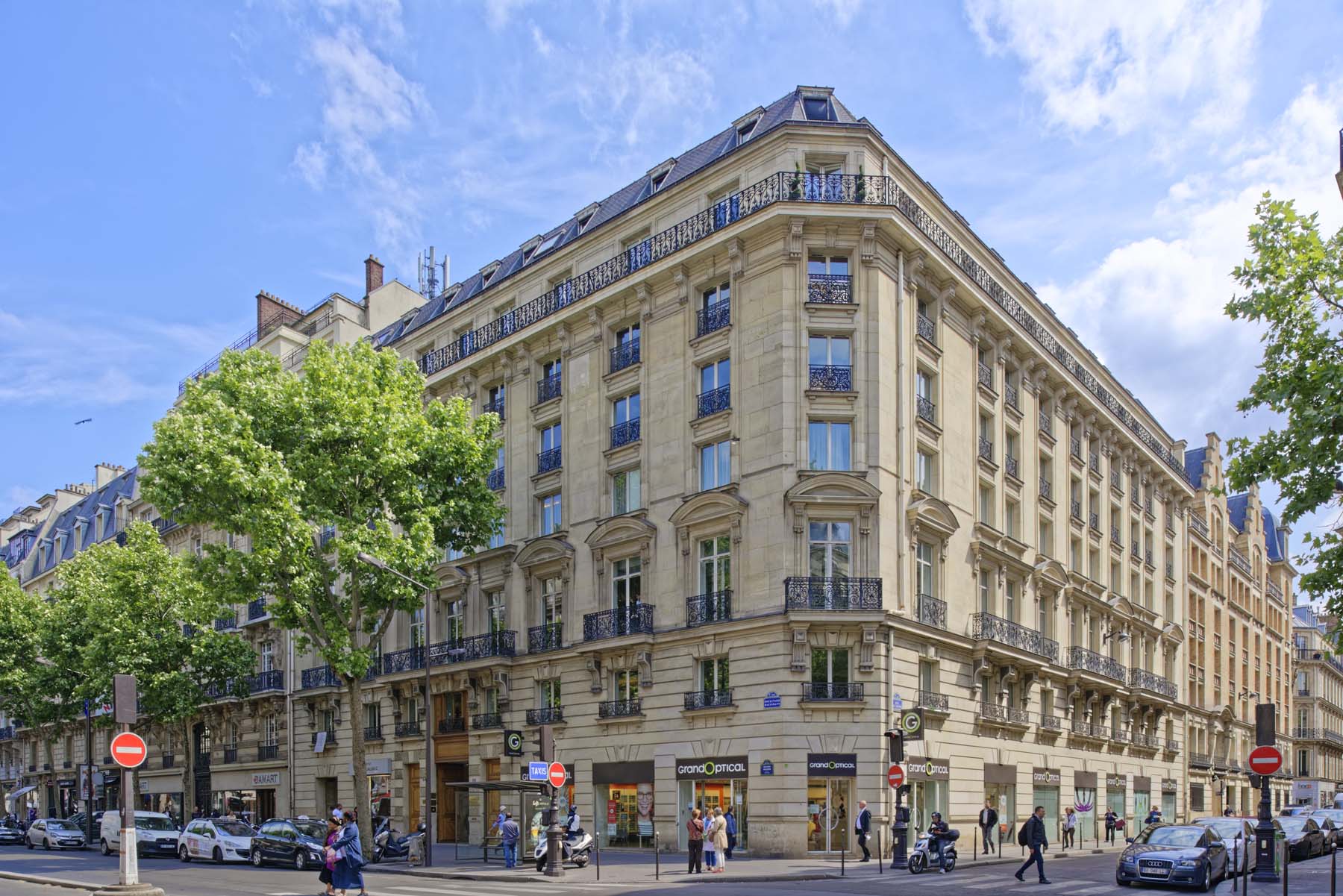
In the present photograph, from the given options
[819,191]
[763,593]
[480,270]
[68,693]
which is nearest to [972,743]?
[763,593]

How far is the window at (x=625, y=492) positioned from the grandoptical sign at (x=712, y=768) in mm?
7681

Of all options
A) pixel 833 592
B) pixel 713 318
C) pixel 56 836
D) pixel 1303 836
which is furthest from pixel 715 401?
pixel 56 836

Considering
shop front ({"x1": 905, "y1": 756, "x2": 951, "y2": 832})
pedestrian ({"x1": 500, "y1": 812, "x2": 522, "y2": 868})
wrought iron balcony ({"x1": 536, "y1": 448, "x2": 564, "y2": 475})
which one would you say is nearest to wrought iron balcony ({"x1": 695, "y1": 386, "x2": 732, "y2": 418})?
wrought iron balcony ({"x1": 536, "y1": 448, "x2": 564, "y2": 475})

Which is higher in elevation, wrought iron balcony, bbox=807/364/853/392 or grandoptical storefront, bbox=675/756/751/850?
wrought iron balcony, bbox=807/364/853/392

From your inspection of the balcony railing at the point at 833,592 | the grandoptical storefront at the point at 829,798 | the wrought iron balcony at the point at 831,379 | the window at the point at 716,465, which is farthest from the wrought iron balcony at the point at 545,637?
the wrought iron balcony at the point at 831,379

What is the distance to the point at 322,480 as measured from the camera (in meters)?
32.6

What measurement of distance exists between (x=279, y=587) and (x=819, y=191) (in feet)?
61.2

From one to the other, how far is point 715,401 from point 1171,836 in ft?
52.7

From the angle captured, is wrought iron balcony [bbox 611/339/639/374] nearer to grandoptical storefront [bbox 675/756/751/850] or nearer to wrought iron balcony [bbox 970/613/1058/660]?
grandoptical storefront [bbox 675/756/751/850]

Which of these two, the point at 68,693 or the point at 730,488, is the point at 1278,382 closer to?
the point at 730,488

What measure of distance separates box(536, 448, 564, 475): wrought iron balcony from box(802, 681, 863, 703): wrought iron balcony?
12.2 metres

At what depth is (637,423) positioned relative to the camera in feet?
117

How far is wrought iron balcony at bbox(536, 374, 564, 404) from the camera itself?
1539 inches

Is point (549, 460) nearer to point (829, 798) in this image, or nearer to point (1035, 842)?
point (829, 798)
